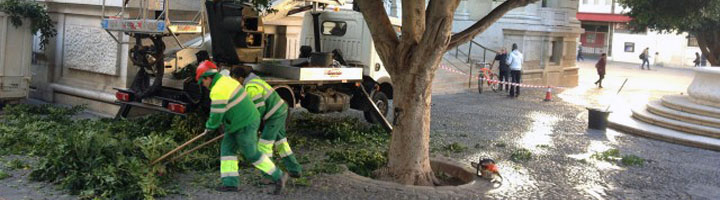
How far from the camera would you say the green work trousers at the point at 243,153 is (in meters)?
6.97

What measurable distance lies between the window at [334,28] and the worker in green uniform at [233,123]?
208 inches

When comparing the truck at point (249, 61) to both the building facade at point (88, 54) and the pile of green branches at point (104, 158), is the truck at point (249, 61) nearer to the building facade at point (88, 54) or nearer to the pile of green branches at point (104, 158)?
the pile of green branches at point (104, 158)

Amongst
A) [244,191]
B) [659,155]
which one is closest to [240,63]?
[244,191]

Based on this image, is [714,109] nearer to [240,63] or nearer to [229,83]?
[240,63]

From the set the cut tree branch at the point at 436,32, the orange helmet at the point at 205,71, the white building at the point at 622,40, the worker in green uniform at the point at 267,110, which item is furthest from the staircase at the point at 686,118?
the white building at the point at 622,40

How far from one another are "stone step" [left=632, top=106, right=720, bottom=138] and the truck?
4.93m

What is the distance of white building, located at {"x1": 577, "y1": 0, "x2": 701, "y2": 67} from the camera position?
4403 centimetres

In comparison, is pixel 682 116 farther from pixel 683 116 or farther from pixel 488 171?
pixel 488 171

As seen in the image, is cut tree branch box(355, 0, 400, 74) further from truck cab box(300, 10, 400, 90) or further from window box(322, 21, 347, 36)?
window box(322, 21, 347, 36)

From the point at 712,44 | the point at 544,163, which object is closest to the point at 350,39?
the point at 544,163

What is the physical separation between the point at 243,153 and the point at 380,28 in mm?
2045

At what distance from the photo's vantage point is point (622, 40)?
49.6 metres

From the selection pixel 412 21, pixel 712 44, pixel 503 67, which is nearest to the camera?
pixel 412 21

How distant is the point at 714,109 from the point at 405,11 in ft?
25.1
